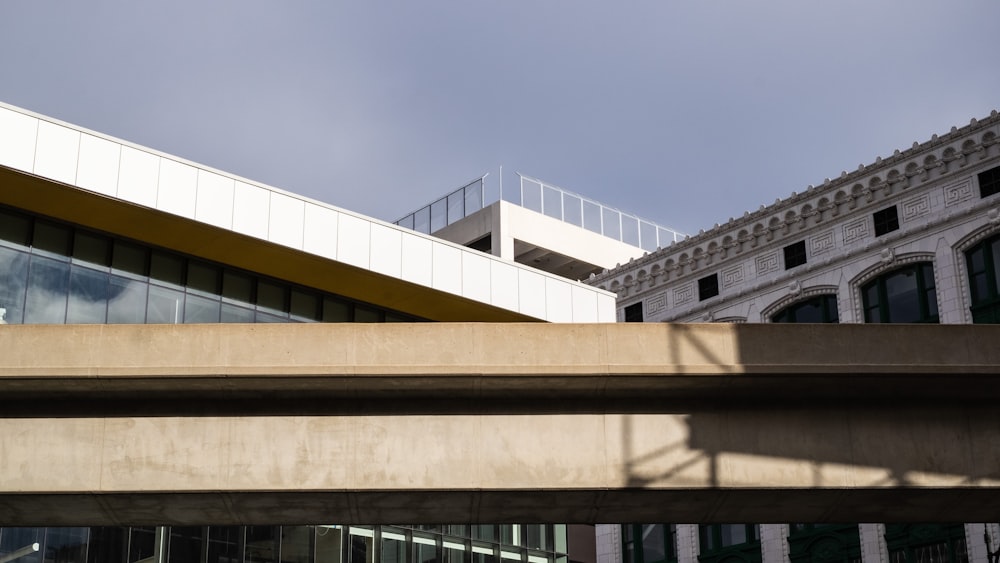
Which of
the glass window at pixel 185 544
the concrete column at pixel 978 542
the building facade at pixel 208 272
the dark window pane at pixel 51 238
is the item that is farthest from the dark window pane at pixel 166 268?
the concrete column at pixel 978 542

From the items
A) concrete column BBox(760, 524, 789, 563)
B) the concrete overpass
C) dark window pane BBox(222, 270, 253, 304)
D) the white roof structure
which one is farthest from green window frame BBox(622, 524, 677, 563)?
the concrete overpass

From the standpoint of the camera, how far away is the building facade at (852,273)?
144ft

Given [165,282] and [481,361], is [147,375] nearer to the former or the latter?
[481,361]

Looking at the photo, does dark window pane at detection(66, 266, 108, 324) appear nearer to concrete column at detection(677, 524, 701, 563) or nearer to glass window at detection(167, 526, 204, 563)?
glass window at detection(167, 526, 204, 563)

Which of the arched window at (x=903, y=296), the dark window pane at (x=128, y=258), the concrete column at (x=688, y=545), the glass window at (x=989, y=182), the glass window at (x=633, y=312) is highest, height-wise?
the glass window at (x=989, y=182)

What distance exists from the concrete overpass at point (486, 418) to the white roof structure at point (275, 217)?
10.0 metres

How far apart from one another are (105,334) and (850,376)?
10509 millimetres

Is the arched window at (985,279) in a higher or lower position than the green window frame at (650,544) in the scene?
higher

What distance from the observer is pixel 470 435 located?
1859cm

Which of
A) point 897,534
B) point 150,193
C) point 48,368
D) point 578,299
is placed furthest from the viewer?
point 897,534

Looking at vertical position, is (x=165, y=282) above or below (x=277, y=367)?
above

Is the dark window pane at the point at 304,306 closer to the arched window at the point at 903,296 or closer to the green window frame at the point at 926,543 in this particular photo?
the green window frame at the point at 926,543

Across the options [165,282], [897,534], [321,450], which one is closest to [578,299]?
[165,282]

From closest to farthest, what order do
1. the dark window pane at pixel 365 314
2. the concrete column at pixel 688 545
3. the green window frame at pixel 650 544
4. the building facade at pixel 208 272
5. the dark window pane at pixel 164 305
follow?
the building facade at pixel 208 272, the dark window pane at pixel 164 305, the dark window pane at pixel 365 314, the concrete column at pixel 688 545, the green window frame at pixel 650 544
